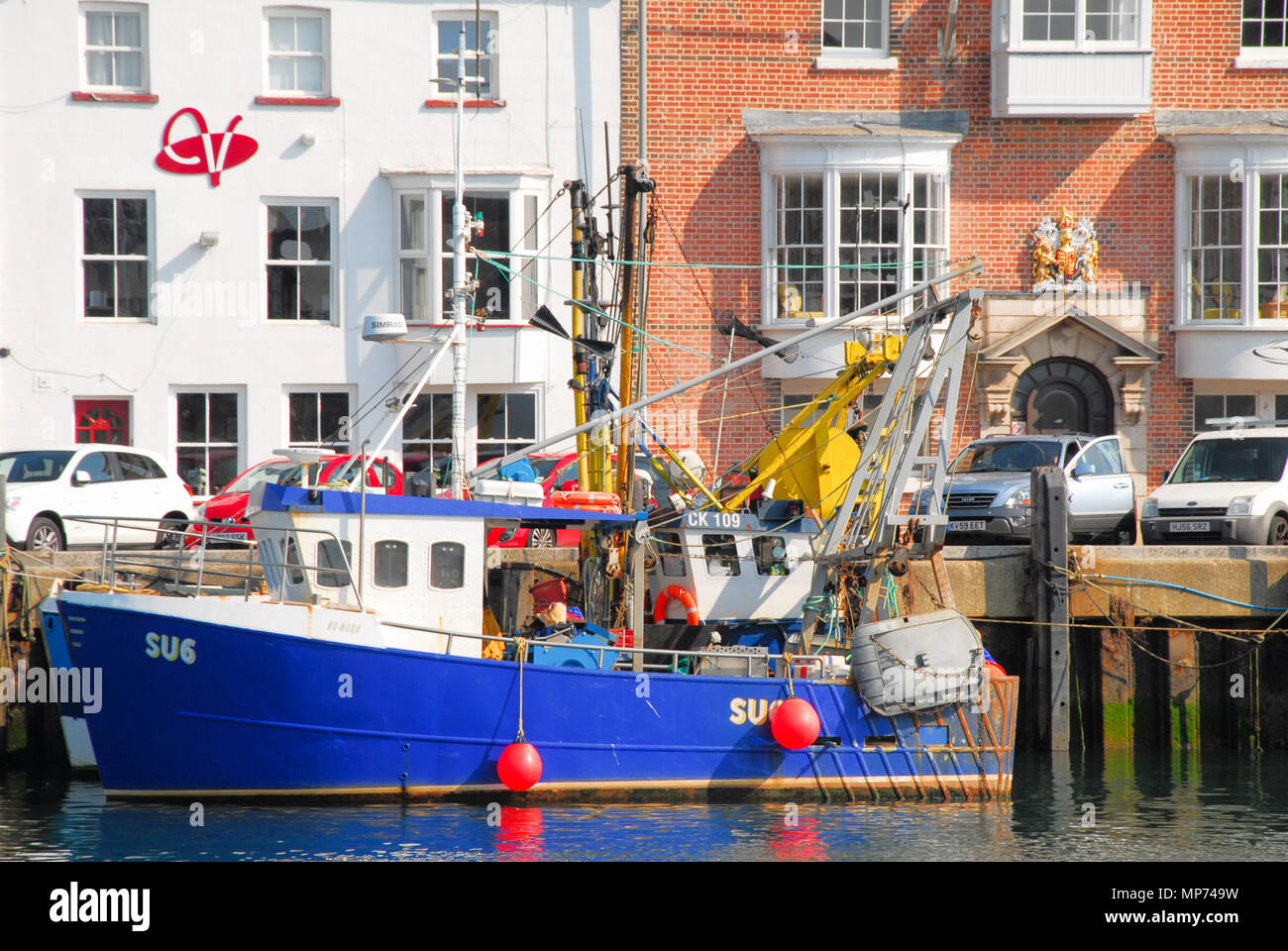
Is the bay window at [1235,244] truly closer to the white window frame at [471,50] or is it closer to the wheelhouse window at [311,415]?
the white window frame at [471,50]

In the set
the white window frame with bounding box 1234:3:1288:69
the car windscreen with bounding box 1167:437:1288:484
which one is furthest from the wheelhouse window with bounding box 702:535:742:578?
the white window frame with bounding box 1234:3:1288:69

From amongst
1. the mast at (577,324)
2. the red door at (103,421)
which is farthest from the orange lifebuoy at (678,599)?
the red door at (103,421)

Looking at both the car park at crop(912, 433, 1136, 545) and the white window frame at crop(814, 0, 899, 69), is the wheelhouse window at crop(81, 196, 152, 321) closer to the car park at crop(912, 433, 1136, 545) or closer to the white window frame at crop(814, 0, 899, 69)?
the white window frame at crop(814, 0, 899, 69)

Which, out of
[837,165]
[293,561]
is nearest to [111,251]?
[837,165]

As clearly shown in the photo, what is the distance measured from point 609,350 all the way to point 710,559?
2431 mm

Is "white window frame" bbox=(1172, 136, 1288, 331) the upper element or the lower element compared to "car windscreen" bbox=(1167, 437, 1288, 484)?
upper

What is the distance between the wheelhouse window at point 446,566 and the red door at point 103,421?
12.0m

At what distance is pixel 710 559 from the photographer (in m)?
16.5

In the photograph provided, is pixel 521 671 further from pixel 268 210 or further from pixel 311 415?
pixel 268 210

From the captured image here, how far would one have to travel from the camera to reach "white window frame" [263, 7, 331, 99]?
24.9 m

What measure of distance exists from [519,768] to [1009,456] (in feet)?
31.4

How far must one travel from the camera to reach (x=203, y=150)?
24.7 m

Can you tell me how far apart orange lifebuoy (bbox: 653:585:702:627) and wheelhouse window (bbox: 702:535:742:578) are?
42 centimetres
